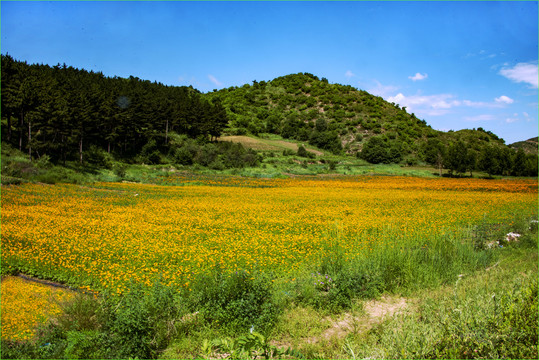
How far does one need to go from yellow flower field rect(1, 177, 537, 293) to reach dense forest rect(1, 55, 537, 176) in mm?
26549

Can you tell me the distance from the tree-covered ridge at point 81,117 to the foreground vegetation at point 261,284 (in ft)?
114

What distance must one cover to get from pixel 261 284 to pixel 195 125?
3086 inches

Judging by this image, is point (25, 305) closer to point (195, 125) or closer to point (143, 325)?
point (143, 325)

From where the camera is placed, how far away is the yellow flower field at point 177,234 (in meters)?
9.32

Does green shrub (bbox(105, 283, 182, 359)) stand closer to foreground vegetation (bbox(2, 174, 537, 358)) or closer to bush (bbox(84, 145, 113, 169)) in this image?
foreground vegetation (bbox(2, 174, 537, 358))

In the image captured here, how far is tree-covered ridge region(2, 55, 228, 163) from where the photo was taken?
148 feet

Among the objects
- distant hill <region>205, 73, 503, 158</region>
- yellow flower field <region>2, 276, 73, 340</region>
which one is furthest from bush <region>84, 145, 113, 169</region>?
distant hill <region>205, 73, 503, 158</region>

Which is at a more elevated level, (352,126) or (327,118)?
(327,118)

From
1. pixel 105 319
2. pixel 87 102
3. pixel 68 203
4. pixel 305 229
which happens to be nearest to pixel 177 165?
pixel 87 102

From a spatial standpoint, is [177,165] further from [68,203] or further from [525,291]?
[525,291]

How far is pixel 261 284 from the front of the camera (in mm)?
6617

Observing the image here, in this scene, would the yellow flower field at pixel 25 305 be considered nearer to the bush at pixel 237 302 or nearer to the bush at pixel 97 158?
the bush at pixel 237 302

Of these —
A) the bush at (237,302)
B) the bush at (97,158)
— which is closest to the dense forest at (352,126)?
the bush at (97,158)

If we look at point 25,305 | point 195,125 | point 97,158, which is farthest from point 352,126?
point 25,305
